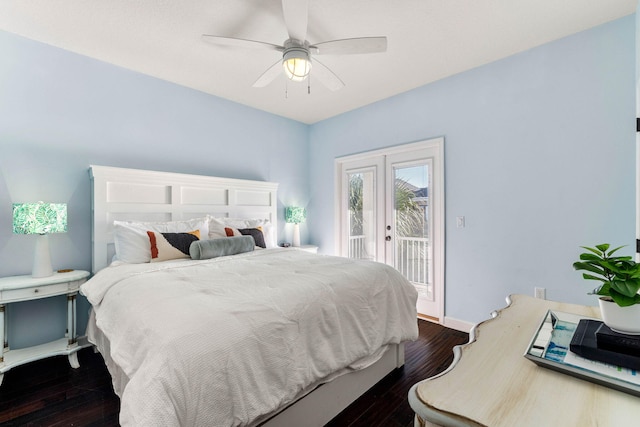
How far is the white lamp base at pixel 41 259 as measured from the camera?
2223 mm

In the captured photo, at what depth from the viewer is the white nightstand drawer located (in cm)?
201

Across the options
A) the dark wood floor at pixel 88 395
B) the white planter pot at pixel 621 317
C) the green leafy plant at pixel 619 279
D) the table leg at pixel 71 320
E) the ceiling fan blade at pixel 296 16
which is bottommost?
the dark wood floor at pixel 88 395

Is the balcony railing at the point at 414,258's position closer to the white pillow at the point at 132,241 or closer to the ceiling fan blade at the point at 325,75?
the ceiling fan blade at the point at 325,75

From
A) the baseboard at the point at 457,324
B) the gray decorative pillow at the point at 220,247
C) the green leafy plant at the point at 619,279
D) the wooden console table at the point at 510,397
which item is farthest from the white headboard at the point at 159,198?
the green leafy plant at the point at 619,279

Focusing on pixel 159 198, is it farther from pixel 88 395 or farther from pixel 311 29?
pixel 311 29

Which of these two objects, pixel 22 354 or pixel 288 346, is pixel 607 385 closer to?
pixel 288 346

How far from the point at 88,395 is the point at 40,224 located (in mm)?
1296

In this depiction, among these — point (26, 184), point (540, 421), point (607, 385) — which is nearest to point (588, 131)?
point (607, 385)

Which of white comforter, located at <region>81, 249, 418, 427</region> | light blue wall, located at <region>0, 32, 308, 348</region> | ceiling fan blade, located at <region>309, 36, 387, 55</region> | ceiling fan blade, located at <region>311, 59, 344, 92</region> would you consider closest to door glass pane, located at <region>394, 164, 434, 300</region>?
white comforter, located at <region>81, 249, 418, 427</region>

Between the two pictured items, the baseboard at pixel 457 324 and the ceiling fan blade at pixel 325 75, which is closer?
the ceiling fan blade at pixel 325 75

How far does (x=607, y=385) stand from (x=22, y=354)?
3347 mm

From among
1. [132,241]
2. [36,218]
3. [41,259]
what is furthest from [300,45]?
[41,259]

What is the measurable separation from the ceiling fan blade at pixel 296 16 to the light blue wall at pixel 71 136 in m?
1.96

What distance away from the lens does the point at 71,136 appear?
2594mm
